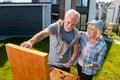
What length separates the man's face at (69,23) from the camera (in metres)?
2.63

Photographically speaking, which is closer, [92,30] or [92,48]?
[92,30]

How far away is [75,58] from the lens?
311cm

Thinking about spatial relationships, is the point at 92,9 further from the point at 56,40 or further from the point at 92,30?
the point at 56,40

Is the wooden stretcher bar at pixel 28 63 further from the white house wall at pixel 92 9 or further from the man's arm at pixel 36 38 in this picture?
the white house wall at pixel 92 9

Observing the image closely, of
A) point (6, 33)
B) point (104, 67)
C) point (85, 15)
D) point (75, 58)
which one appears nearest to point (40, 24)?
point (6, 33)

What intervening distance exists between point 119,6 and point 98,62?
90.8 feet

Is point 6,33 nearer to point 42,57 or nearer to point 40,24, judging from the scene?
point 40,24

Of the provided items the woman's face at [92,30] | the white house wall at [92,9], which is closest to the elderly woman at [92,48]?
the woman's face at [92,30]

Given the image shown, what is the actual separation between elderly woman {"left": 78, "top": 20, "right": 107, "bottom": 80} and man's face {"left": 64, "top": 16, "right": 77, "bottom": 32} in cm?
30

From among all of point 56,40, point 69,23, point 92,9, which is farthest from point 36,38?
point 92,9

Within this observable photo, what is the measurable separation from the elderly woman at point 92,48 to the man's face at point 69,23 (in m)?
0.30

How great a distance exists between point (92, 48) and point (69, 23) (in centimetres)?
63

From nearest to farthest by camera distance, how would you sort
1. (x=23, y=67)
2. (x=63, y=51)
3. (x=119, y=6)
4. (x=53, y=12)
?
1. (x=23, y=67)
2. (x=63, y=51)
3. (x=53, y=12)
4. (x=119, y=6)

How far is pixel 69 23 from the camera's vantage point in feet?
8.80
